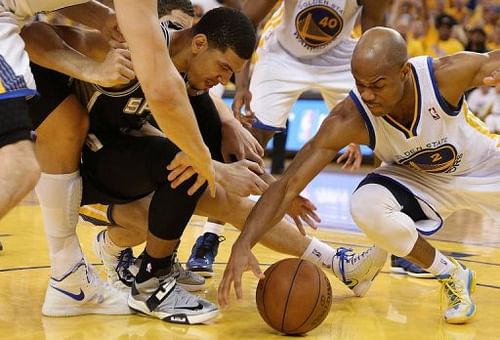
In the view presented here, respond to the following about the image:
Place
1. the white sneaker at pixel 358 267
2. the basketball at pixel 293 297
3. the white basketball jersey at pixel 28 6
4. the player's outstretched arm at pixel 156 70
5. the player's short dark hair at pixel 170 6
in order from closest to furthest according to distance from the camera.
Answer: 1. the player's outstretched arm at pixel 156 70
2. the white basketball jersey at pixel 28 6
3. the basketball at pixel 293 297
4. the white sneaker at pixel 358 267
5. the player's short dark hair at pixel 170 6

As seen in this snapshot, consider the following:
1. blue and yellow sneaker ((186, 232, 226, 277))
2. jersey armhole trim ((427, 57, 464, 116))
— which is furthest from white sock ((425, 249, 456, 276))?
blue and yellow sneaker ((186, 232, 226, 277))

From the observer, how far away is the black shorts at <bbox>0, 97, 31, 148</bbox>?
2955mm

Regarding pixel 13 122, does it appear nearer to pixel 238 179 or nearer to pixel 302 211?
pixel 238 179

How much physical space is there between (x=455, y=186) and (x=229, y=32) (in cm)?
152

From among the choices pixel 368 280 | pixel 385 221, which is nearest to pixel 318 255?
pixel 368 280

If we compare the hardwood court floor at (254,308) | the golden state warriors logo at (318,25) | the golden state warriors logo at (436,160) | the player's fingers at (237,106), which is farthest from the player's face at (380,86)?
the golden state warriors logo at (318,25)

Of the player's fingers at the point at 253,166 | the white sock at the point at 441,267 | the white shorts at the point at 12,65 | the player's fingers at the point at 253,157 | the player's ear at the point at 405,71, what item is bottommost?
the white sock at the point at 441,267

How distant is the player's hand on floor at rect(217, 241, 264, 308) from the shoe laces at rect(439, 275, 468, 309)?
1.08 m

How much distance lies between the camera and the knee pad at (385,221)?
4.07 metres

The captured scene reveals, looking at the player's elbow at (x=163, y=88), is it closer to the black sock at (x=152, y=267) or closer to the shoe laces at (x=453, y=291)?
the black sock at (x=152, y=267)

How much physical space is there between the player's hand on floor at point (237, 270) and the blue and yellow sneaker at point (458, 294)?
104 centimetres

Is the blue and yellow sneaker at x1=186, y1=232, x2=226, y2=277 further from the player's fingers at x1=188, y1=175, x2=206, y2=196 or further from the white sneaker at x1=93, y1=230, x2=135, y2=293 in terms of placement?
the player's fingers at x1=188, y1=175, x2=206, y2=196

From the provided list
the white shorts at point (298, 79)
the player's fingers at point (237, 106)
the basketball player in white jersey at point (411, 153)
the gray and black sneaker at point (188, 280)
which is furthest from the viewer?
the white shorts at point (298, 79)

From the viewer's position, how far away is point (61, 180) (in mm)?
3891
